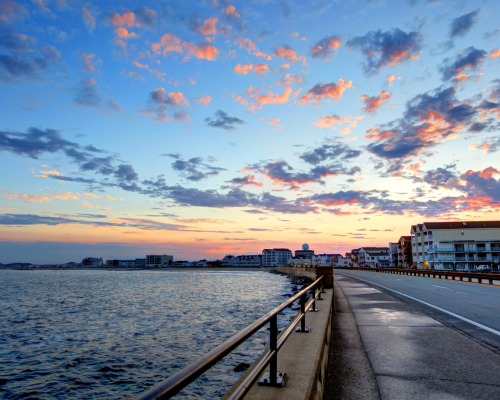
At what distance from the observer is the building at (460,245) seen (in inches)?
3182

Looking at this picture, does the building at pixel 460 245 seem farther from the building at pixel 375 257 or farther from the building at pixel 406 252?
the building at pixel 375 257

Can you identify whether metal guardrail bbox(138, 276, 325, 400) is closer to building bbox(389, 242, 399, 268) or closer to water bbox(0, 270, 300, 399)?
water bbox(0, 270, 300, 399)

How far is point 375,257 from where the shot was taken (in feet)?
472

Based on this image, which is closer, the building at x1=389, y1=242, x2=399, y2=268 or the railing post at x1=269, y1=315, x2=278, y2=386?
the railing post at x1=269, y1=315, x2=278, y2=386

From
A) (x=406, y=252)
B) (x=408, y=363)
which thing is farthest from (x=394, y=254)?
(x=408, y=363)

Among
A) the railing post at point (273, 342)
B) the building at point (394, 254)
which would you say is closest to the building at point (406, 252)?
the building at point (394, 254)

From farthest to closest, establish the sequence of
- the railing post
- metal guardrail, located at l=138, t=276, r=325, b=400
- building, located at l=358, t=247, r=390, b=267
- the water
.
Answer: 1. building, located at l=358, t=247, r=390, b=267
2. the water
3. the railing post
4. metal guardrail, located at l=138, t=276, r=325, b=400

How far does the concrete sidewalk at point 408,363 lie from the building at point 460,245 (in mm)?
84000

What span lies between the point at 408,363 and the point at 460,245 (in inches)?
3590

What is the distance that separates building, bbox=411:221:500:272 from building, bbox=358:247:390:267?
45299 mm

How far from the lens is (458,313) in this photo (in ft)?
38.2

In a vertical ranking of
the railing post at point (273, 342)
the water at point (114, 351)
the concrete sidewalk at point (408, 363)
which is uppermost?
the railing post at point (273, 342)

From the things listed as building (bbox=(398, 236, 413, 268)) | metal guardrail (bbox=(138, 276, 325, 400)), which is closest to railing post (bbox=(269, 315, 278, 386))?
metal guardrail (bbox=(138, 276, 325, 400))

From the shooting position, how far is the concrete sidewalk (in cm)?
492
